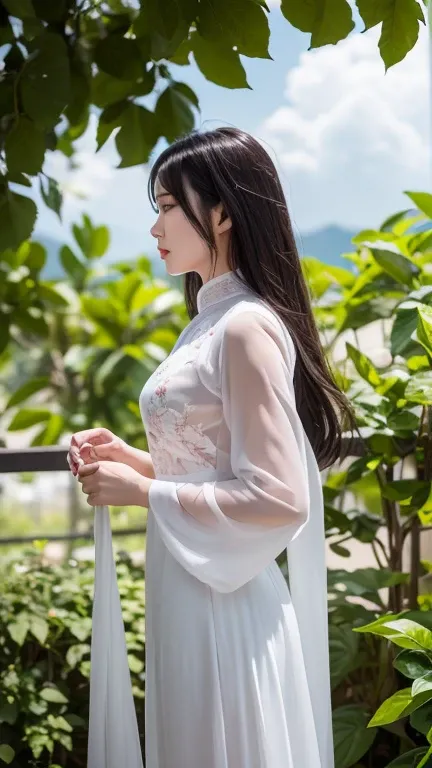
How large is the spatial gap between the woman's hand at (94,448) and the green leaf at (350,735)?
63 cm

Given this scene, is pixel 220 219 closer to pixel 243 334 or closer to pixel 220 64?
pixel 243 334

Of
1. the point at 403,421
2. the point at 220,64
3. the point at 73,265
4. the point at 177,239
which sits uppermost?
the point at 73,265

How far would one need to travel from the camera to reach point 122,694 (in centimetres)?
114

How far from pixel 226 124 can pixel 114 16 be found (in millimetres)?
656

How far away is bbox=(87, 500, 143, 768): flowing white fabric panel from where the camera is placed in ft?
3.72

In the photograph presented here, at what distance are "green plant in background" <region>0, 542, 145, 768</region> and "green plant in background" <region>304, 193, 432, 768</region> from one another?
1.41 feet

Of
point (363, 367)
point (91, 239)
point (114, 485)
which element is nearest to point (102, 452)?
point (114, 485)

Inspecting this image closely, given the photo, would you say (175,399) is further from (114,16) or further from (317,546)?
(114,16)

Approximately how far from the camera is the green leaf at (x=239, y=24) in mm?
1333

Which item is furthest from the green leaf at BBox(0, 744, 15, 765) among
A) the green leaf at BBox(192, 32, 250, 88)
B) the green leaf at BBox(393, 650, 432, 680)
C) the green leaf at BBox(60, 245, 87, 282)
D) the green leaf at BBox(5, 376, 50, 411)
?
the green leaf at BBox(60, 245, 87, 282)

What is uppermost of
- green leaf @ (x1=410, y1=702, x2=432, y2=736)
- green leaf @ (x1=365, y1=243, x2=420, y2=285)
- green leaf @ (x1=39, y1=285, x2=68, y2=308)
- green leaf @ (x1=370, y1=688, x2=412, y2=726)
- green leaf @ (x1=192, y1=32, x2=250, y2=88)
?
green leaf @ (x1=39, y1=285, x2=68, y2=308)

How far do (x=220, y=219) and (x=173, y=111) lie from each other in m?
0.58

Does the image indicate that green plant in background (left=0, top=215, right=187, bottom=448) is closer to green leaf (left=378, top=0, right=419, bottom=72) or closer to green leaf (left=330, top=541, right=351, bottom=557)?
green leaf (left=330, top=541, right=351, bottom=557)

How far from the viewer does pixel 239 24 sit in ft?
4.41
